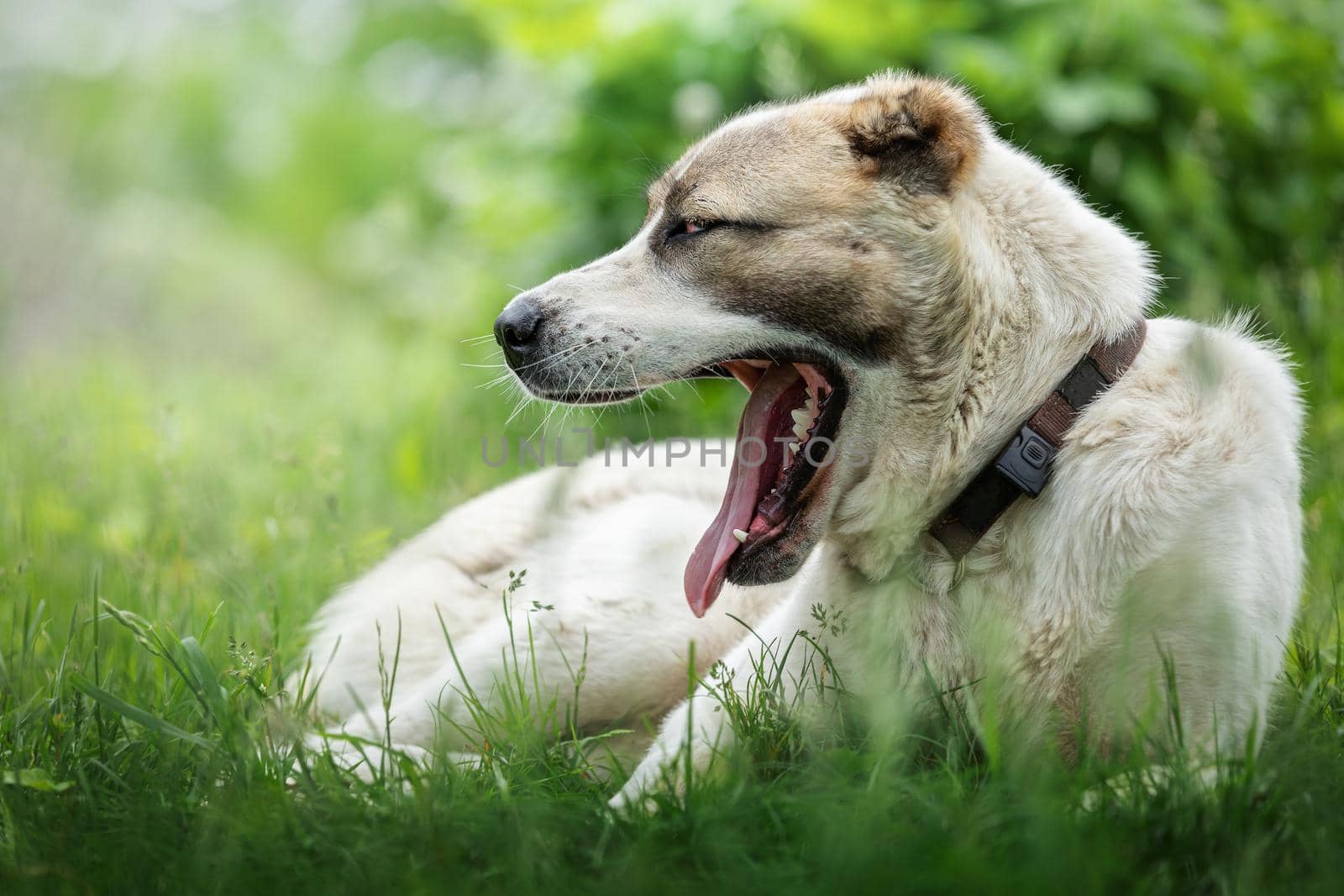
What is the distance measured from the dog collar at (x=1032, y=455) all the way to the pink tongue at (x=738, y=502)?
40 centimetres

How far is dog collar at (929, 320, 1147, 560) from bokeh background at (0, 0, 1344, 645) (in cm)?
79

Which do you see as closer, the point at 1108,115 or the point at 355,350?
the point at 1108,115

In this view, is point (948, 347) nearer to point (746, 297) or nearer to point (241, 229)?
point (746, 297)

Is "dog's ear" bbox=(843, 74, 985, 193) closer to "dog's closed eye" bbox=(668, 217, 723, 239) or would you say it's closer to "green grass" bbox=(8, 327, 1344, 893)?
"dog's closed eye" bbox=(668, 217, 723, 239)

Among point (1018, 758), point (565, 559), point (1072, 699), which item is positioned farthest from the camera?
point (565, 559)

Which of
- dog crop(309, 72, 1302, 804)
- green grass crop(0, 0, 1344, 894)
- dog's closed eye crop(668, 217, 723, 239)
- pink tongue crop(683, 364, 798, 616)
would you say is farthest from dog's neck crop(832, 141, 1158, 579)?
dog's closed eye crop(668, 217, 723, 239)

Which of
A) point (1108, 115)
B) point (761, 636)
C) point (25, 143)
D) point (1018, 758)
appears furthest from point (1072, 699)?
point (25, 143)

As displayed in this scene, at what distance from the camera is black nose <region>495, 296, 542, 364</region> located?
8.14 feet

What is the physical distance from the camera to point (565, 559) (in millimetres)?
2975

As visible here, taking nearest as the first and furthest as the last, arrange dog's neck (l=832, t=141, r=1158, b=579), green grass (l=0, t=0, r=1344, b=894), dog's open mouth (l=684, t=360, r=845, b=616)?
green grass (l=0, t=0, r=1344, b=894), dog's neck (l=832, t=141, r=1158, b=579), dog's open mouth (l=684, t=360, r=845, b=616)

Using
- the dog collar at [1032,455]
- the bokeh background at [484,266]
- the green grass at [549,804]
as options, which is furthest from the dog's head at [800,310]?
the green grass at [549,804]

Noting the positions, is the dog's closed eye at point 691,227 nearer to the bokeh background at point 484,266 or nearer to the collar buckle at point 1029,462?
the bokeh background at point 484,266

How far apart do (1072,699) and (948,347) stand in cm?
68

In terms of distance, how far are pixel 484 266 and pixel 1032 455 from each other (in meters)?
4.15
